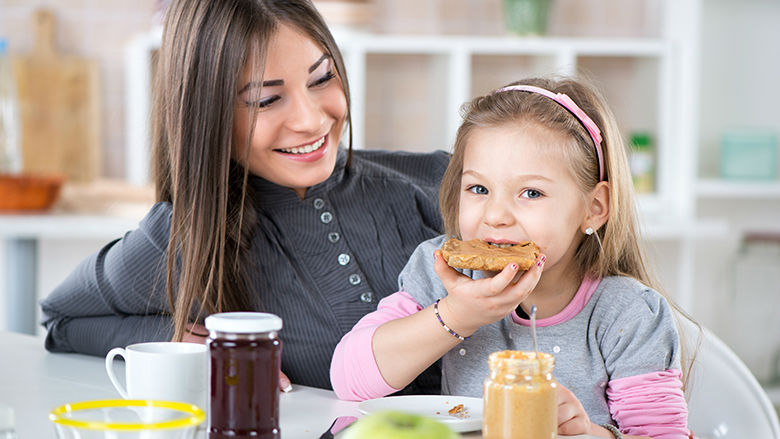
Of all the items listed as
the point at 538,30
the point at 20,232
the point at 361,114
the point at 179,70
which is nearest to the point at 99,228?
the point at 20,232

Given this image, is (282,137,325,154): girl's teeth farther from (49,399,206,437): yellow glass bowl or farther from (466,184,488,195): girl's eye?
(49,399,206,437): yellow glass bowl

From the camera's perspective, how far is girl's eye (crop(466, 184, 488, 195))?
125 cm

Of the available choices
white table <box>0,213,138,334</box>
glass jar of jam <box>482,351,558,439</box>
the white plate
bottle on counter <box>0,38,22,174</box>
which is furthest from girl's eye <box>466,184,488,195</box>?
bottle on counter <box>0,38,22,174</box>

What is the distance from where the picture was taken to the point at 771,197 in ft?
12.3

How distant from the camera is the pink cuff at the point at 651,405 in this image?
112 cm

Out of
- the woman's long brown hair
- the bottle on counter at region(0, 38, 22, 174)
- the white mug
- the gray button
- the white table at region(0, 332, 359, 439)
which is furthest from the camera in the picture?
the bottle on counter at region(0, 38, 22, 174)

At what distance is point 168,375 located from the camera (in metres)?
0.97

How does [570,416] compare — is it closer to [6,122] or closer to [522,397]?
[522,397]

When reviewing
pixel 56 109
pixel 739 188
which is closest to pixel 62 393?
pixel 56 109

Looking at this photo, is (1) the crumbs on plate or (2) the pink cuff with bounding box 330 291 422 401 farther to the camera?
(2) the pink cuff with bounding box 330 291 422 401

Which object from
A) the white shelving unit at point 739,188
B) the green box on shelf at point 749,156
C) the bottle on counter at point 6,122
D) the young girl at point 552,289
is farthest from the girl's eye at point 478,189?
Answer: the green box on shelf at point 749,156

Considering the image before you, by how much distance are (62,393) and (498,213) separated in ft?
2.05

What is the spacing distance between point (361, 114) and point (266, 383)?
2.70 meters

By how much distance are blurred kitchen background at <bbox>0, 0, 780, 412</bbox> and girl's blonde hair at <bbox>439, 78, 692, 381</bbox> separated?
1909 millimetres
